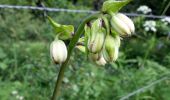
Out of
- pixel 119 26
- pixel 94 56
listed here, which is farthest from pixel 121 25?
pixel 94 56

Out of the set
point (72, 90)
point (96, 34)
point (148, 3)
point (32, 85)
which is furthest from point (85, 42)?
point (148, 3)

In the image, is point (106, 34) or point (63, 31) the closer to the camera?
point (106, 34)

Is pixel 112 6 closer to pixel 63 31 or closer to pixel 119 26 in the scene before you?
pixel 119 26

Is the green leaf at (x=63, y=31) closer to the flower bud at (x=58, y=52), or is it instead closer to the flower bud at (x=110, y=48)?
the flower bud at (x=58, y=52)

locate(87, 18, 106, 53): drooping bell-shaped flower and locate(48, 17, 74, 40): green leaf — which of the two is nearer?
locate(87, 18, 106, 53): drooping bell-shaped flower

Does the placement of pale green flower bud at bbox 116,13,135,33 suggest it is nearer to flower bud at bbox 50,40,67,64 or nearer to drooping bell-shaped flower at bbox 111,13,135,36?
drooping bell-shaped flower at bbox 111,13,135,36

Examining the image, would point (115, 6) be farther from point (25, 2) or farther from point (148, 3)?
point (25, 2)

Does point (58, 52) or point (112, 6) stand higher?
point (112, 6)

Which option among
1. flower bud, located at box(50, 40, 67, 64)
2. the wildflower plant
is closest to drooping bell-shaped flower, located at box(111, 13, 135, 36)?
the wildflower plant
